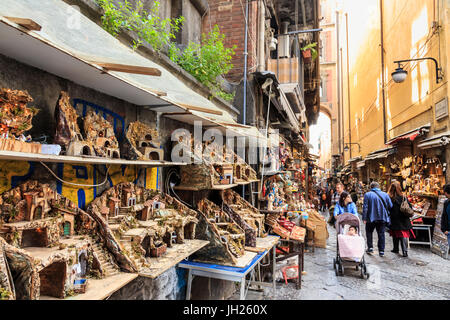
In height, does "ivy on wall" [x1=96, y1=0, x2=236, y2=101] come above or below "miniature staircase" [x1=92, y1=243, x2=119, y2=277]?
above

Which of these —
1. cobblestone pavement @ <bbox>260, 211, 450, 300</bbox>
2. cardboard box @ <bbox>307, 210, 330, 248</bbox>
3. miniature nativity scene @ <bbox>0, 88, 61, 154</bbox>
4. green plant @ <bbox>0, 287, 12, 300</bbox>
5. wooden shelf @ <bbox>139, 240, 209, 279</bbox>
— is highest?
miniature nativity scene @ <bbox>0, 88, 61, 154</bbox>

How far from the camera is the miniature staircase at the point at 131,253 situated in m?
2.34

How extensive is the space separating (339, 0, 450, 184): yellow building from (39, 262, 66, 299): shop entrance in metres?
9.86

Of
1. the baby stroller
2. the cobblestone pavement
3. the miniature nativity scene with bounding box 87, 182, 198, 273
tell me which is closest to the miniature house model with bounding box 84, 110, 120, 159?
the miniature nativity scene with bounding box 87, 182, 198, 273

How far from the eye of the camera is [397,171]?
41.7 feet

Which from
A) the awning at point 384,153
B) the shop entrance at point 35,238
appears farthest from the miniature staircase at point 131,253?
the awning at point 384,153

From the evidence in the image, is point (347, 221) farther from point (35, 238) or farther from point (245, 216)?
point (35, 238)

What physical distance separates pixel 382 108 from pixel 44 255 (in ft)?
58.7

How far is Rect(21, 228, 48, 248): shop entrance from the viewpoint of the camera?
1.91 m

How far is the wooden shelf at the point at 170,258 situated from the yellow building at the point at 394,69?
8497 millimetres

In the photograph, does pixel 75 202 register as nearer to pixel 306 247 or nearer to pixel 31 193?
pixel 31 193

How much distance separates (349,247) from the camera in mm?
5848

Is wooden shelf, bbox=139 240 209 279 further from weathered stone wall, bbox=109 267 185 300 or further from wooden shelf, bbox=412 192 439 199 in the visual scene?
wooden shelf, bbox=412 192 439 199

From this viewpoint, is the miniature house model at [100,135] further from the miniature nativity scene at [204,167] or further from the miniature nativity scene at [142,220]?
the miniature nativity scene at [204,167]
